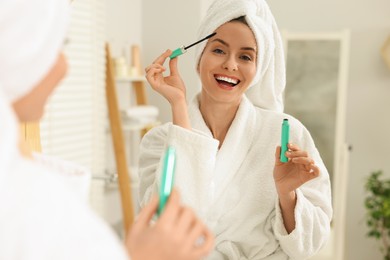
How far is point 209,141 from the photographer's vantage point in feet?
3.48

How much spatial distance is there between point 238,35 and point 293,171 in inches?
11.8

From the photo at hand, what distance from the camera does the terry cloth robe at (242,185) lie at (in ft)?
3.50

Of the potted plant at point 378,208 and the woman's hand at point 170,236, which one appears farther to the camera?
the potted plant at point 378,208

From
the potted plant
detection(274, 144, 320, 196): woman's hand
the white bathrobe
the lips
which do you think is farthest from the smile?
the potted plant

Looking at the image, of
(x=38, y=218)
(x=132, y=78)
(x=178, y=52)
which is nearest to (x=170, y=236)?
(x=38, y=218)

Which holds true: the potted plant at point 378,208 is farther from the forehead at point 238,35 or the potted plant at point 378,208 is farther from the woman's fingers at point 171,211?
the woman's fingers at point 171,211

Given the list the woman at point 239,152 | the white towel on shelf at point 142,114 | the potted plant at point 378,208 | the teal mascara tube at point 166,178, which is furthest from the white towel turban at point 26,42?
the potted plant at point 378,208

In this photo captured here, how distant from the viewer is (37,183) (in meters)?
0.52

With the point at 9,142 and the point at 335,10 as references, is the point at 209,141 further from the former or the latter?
the point at 335,10

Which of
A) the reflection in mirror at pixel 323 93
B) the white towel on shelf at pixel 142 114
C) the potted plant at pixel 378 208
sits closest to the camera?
the white towel on shelf at pixel 142 114

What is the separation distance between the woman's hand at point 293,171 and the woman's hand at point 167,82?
0.73ft

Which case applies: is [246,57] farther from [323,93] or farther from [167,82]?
[323,93]

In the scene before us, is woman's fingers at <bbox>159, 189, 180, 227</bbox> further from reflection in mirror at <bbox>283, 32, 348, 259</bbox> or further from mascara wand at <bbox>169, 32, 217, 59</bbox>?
reflection in mirror at <bbox>283, 32, 348, 259</bbox>

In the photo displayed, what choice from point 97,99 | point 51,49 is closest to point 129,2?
point 97,99
